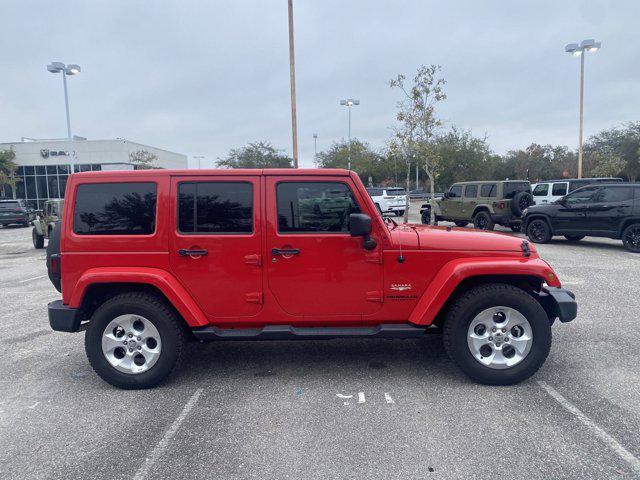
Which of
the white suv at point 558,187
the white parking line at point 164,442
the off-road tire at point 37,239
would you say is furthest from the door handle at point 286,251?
the white suv at point 558,187

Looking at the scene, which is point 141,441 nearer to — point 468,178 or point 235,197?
point 235,197

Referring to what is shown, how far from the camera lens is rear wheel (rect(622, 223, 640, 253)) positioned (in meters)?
11.1

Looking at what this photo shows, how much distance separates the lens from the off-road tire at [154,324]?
3879 mm

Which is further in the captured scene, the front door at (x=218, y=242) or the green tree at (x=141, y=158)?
the green tree at (x=141, y=158)

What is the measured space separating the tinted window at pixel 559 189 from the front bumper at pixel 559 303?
1504 centimetres

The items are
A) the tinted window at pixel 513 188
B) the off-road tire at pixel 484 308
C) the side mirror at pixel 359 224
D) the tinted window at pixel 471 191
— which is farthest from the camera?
the tinted window at pixel 471 191

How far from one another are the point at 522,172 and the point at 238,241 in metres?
48.9

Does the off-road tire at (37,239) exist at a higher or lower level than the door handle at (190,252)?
lower

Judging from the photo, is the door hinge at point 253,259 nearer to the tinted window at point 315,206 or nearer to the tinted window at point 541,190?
the tinted window at point 315,206

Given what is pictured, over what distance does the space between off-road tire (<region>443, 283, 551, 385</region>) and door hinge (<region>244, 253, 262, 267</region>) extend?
173 centimetres

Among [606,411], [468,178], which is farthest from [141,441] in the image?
[468,178]

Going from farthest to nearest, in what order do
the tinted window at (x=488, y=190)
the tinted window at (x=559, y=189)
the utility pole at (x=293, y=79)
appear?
1. the tinted window at (x=559, y=189)
2. the tinted window at (x=488, y=190)
3. the utility pole at (x=293, y=79)

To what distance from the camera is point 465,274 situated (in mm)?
3818

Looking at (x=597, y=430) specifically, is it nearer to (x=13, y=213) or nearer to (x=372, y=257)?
(x=372, y=257)
